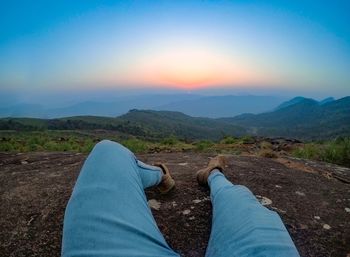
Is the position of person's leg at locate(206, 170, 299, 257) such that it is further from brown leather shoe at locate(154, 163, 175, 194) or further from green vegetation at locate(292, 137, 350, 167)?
green vegetation at locate(292, 137, 350, 167)

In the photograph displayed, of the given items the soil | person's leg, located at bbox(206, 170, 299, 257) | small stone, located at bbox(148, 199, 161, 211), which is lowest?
the soil

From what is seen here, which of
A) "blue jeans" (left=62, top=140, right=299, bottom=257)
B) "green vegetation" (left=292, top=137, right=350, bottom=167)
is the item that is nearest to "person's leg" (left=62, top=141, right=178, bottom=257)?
"blue jeans" (left=62, top=140, right=299, bottom=257)

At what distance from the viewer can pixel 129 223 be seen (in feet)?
5.60

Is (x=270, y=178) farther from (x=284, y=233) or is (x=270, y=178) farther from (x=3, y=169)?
(x=3, y=169)

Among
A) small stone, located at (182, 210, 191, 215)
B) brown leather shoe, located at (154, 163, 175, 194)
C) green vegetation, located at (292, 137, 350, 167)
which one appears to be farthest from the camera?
green vegetation, located at (292, 137, 350, 167)

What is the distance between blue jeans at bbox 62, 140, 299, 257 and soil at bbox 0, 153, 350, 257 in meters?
0.49

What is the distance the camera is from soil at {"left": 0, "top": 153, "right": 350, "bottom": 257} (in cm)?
230

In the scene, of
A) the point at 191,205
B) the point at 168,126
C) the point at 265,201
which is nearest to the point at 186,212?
the point at 191,205

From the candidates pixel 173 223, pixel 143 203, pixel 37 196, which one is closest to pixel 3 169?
pixel 37 196

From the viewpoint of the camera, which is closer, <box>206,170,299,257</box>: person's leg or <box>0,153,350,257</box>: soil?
<box>206,170,299,257</box>: person's leg

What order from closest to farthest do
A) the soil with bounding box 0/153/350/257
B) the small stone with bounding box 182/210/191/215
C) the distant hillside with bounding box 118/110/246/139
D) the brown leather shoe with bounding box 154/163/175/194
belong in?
the soil with bounding box 0/153/350/257
the small stone with bounding box 182/210/191/215
the brown leather shoe with bounding box 154/163/175/194
the distant hillside with bounding box 118/110/246/139

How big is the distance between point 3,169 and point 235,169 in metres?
2.92

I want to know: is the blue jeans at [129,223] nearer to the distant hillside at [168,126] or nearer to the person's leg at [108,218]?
the person's leg at [108,218]

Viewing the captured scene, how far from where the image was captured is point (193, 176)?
3.48 m
